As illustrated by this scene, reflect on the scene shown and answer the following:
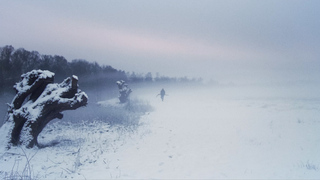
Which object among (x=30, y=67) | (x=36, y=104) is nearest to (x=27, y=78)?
(x=36, y=104)

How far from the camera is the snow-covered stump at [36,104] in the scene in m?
7.12

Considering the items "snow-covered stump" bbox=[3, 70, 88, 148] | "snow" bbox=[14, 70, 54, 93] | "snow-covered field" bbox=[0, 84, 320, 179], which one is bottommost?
"snow-covered field" bbox=[0, 84, 320, 179]

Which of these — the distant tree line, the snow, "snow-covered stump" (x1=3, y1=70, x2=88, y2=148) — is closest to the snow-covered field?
"snow-covered stump" (x1=3, y1=70, x2=88, y2=148)

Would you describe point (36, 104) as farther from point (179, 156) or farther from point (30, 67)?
point (30, 67)

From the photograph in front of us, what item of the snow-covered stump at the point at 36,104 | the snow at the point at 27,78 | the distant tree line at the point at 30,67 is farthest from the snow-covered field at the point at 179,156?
the distant tree line at the point at 30,67

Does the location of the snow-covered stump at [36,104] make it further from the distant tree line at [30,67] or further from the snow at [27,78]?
the distant tree line at [30,67]

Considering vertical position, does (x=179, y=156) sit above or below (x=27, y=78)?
below

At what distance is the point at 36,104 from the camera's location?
7.39 m

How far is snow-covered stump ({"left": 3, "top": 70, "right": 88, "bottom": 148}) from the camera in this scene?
23.4ft

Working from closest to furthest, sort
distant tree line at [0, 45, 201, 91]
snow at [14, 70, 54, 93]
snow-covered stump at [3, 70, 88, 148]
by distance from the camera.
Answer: snow-covered stump at [3, 70, 88, 148], snow at [14, 70, 54, 93], distant tree line at [0, 45, 201, 91]

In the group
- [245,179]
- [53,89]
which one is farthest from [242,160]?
[53,89]

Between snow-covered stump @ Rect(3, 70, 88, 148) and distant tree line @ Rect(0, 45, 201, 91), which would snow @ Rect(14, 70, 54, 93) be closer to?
snow-covered stump @ Rect(3, 70, 88, 148)

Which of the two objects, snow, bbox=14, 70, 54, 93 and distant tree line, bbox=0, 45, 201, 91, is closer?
snow, bbox=14, 70, 54, 93

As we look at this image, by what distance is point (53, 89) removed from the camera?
8039 mm
